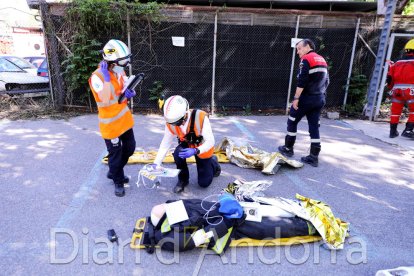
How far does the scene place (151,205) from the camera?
3631 millimetres

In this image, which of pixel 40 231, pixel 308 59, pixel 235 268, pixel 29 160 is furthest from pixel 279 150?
pixel 29 160

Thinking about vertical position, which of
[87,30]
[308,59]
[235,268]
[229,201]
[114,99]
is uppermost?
[87,30]

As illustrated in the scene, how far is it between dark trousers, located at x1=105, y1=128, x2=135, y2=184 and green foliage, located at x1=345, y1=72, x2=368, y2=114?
6601 millimetres

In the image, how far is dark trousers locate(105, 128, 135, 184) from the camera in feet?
11.9

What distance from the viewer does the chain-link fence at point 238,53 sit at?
7520 millimetres

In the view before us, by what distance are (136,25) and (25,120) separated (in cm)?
362

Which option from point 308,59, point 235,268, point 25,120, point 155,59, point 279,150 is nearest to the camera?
point 235,268

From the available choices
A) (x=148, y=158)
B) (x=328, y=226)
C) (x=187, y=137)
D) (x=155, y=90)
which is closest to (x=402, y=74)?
(x=328, y=226)

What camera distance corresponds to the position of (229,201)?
298 cm

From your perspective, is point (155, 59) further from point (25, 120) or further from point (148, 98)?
point (25, 120)

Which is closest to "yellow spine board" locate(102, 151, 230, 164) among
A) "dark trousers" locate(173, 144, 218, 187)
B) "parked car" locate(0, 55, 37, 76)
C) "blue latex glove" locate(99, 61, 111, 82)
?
"dark trousers" locate(173, 144, 218, 187)

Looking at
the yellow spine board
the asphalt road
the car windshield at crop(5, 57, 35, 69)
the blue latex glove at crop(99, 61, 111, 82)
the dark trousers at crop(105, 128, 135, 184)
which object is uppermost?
the blue latex glove at crop(99, 61, 111, 82)

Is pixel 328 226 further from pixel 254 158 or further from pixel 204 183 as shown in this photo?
pixel 254 158

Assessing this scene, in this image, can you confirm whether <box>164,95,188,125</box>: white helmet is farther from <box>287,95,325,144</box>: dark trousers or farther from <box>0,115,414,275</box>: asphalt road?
<box>287,95,325,144</box>: dark trousers
